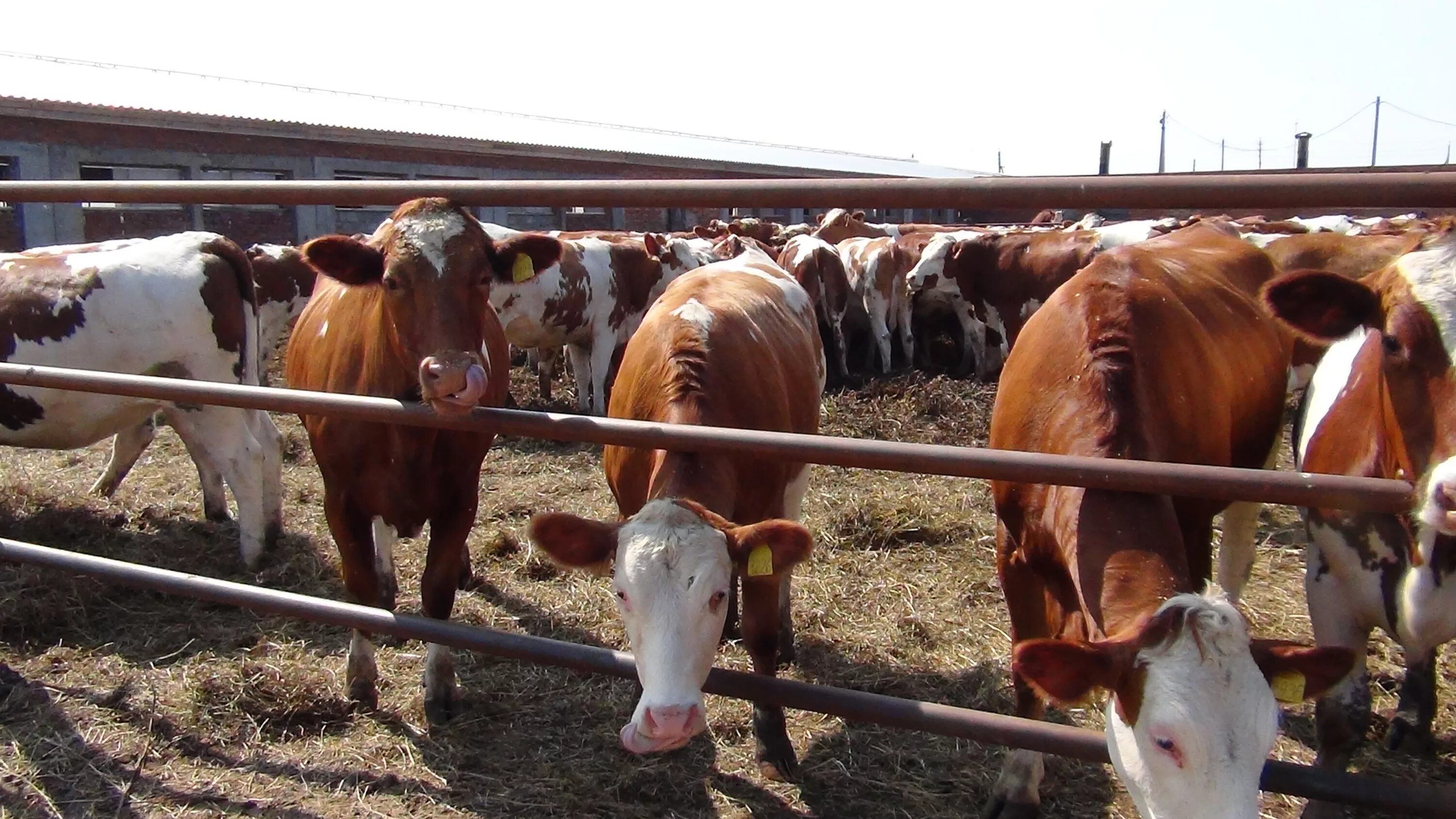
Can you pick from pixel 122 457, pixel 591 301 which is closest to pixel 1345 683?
pixel 122 457

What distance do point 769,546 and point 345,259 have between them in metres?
1.80

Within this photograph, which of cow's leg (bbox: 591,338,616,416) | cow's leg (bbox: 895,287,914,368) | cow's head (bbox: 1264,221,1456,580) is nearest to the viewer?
cow's head (bbox: 1264,221,1456,580)

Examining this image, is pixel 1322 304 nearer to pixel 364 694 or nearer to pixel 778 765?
pixel 778 765

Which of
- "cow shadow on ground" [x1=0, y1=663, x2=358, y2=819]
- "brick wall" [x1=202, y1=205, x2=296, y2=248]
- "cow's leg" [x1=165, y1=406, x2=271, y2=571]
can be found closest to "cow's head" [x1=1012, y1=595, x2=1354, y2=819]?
"cow shadow on ground" [x1=0, y1=663, x2=358, y2=819]

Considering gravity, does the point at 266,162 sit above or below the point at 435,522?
above

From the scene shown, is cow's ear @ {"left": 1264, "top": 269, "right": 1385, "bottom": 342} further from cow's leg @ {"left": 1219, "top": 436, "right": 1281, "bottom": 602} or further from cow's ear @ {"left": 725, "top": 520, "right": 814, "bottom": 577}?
cow's leg @ {"left": 1219, "top": 436, "right": 1281, "bottom": 602}

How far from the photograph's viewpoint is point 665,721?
7.84 feet

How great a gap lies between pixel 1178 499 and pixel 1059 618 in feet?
2.28

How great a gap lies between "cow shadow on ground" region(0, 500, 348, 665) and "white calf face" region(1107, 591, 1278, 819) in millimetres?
3757

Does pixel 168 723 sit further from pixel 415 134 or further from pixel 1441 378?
pixel 415 134

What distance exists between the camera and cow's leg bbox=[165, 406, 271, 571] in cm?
575

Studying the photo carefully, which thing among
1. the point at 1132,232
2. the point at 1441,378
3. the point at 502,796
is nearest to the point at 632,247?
the point at 1132,232

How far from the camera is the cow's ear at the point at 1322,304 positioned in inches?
98.4

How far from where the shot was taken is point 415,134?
23422 mm
